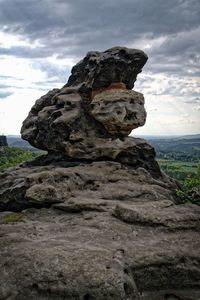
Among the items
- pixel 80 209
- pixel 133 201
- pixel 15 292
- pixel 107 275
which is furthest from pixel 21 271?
pixel 133 201

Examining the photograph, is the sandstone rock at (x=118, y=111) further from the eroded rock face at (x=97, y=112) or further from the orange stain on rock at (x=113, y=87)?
the orange stain on rock at (x=113, y=87)

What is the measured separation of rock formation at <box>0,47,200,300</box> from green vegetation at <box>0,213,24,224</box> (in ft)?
0.39

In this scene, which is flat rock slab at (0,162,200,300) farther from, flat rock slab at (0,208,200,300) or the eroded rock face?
the eroded rock face

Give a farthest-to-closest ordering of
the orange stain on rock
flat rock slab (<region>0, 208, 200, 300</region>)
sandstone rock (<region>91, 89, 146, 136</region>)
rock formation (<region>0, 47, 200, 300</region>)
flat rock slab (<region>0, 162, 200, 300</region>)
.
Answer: the orange stain on rock
sandstone rock (<region>91, 89, 146, 136</region>)
rock formation (<region>0, 47, 200, 300</region>)
flat rock slab (<region>0, 162, 200, 300</region>)
flat rock slab (<region>0, 208, 200, 300</region>)

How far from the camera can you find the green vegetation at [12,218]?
36.3 metres

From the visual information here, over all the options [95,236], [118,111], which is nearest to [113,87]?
[118,111]

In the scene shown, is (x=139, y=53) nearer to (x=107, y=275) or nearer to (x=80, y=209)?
(x=80, y=209)

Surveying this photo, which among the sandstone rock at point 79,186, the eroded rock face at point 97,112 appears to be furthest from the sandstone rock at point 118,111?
the sandstone rock at point 79,186

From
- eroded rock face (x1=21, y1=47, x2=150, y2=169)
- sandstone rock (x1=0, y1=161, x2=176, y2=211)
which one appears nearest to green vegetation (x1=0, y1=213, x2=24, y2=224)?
sandstone rock (x1=0, y1=161, x2=176, y2=211)

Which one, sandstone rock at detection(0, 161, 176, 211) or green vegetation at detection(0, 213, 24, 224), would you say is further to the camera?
sandstone rock at detection(0, 161, 176, 211)

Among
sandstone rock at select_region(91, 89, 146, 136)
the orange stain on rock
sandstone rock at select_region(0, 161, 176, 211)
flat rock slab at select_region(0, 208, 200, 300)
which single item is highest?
the orange stain on rock

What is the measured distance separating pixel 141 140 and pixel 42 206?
1398cm

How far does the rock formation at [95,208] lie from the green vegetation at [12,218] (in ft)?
0.39

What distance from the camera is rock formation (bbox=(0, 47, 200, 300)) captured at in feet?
89.8
